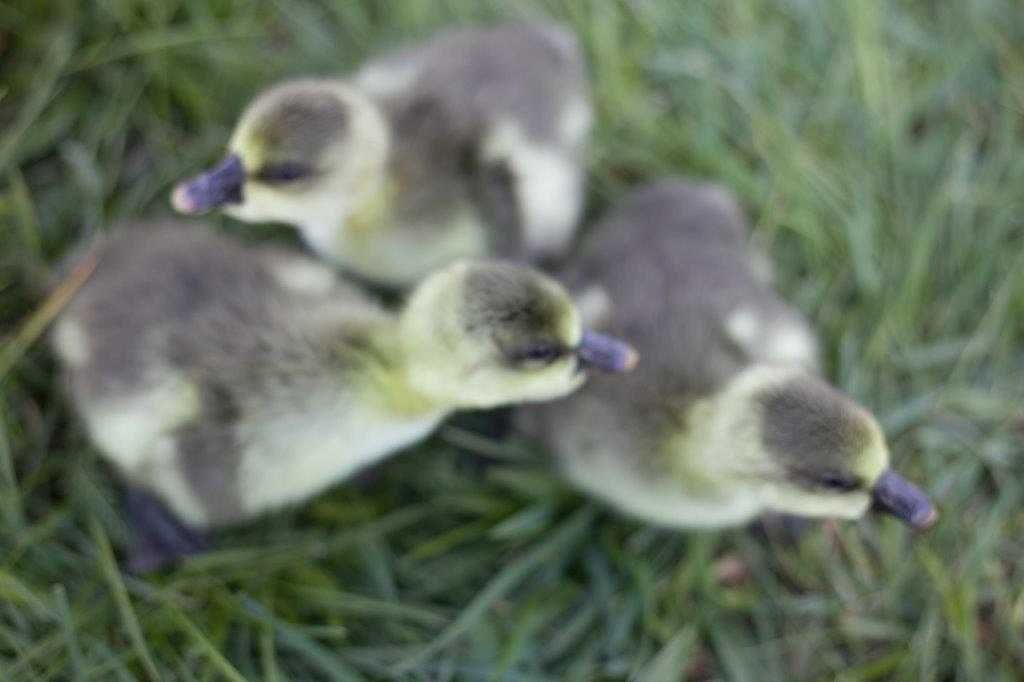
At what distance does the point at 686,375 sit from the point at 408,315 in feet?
1.35

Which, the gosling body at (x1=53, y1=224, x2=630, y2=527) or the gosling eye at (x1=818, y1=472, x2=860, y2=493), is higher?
the gosling body at (x1=53, y1=224, x2=630, y2=527)

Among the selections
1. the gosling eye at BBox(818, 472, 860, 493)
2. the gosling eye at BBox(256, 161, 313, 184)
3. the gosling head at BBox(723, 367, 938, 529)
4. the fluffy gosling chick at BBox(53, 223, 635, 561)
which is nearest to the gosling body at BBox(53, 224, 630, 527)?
the fluffy gosling chick at BBox(53, 223, 635, 561)

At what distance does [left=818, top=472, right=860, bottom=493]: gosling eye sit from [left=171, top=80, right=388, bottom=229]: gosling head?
81cm

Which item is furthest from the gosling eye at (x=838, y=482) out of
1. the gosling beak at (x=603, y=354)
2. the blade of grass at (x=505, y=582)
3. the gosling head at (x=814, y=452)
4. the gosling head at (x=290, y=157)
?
the gosling head at (x=290, y=157)

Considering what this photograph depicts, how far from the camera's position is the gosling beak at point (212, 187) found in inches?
70.6

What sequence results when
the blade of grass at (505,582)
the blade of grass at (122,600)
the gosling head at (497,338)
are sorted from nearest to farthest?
the gosling head at (497,338) < the blade of grass at (122,600) < the blade of grass at (505,582)

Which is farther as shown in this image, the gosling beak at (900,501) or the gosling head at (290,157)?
the gosling head at (290,157)

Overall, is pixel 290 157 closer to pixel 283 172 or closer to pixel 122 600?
pixel 283 172

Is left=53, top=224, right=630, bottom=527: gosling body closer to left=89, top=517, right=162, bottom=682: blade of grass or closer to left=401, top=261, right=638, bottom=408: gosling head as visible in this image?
left=401, top=261, right=638, bottom=408: gosling head

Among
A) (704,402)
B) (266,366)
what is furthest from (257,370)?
(704,402)

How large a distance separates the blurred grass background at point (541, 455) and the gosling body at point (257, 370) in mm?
208

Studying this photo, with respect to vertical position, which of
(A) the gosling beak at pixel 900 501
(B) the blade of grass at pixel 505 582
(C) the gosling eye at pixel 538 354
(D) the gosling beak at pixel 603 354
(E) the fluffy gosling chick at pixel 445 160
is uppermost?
(E) the fluffy gosling chick at pixel 445 160

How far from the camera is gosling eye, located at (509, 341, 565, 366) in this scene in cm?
162

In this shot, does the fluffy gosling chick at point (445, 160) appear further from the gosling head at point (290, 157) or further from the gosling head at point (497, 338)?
the gosling head at point (497, 338)
